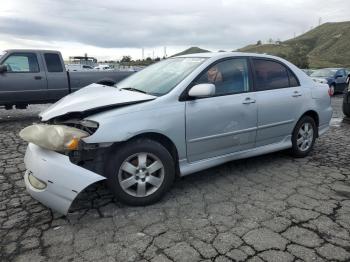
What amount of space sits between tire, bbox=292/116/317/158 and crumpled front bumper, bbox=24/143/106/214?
322 cm

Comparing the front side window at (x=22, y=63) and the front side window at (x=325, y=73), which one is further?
the front side window at (x=325, y=73)

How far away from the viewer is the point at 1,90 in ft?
27.8

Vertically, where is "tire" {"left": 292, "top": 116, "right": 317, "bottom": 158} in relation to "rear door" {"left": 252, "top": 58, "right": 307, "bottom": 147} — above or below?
below

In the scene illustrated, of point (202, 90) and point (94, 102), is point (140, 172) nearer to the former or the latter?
point (94, 102)

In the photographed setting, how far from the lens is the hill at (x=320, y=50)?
2027 inches

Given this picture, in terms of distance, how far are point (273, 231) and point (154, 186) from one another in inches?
49.8

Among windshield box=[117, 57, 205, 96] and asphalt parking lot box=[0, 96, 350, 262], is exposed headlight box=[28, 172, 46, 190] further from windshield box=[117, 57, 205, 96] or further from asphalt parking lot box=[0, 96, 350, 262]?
windshield box=[117, 57, 205, 96]

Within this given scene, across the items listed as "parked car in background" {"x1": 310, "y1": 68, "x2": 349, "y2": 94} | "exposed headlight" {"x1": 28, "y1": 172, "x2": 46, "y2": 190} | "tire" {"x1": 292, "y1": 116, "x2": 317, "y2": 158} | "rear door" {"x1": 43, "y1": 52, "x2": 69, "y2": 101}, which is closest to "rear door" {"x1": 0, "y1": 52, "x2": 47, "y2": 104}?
"rear door" {"x1": 43, "y1": 52, "x2": 69, "y2": 101}

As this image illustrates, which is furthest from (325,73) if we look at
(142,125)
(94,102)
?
(94,102)

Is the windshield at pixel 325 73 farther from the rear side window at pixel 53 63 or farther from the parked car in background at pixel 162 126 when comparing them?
the parked car in background at pixel 162 126

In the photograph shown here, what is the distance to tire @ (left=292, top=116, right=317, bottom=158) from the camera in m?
5.09

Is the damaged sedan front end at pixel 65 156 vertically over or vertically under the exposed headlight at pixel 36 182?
over

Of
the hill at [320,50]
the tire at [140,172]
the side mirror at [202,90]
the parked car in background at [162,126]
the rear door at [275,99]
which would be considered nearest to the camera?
the parked car in background at [162,126]

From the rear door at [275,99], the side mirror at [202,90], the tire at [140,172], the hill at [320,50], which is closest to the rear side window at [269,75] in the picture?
the rear door at [275,99]
